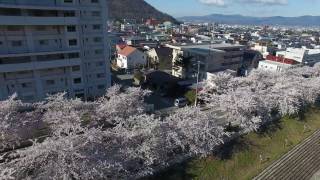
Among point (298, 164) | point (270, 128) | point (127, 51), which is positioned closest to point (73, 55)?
point (127, 51)

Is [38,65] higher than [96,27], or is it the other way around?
[96,27]

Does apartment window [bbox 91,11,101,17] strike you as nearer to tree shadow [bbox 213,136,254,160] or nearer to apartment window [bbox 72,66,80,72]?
apartment window [bbox 72,66,80,72]

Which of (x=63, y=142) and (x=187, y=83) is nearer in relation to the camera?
(x=63, y=142)

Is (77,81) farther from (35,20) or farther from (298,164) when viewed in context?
(298,164)

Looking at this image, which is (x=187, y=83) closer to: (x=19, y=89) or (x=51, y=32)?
(x=51, y=32)

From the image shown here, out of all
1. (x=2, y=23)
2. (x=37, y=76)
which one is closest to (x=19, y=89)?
(x=37, y=76)

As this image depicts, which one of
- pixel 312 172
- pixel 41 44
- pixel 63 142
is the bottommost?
pixel 312 172
